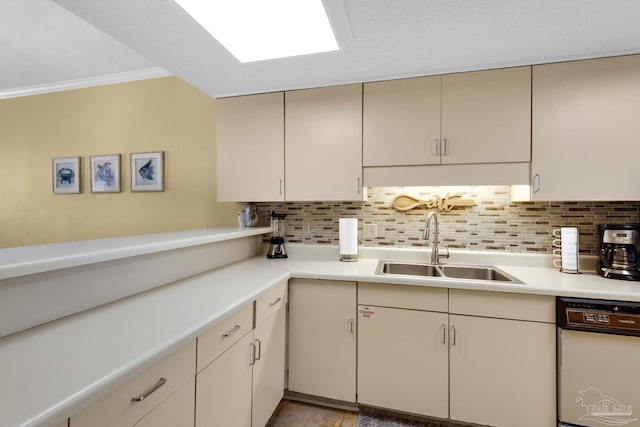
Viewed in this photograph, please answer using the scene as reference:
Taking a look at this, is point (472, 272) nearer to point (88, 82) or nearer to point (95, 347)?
point (95, 347)

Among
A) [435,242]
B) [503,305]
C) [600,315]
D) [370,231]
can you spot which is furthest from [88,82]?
[600,315]

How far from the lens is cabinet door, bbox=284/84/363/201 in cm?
207

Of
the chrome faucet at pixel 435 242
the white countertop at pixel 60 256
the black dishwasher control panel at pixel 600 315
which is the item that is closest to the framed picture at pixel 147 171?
the white countertop at pixel 60 256

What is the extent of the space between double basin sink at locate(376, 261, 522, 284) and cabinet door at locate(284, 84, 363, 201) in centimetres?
58

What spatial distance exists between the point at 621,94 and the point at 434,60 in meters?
1.04

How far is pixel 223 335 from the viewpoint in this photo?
4.02ft

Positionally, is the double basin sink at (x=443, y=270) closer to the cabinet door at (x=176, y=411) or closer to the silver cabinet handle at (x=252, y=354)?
the silver cabinet handle at (x=252, y=354)

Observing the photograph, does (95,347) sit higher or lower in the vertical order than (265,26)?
lower

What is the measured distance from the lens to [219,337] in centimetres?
120

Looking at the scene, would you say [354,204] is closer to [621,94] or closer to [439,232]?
[439,232]

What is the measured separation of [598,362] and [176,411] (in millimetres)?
1899

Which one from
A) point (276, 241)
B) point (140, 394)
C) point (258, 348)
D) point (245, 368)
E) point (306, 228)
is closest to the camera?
point (140, 394)

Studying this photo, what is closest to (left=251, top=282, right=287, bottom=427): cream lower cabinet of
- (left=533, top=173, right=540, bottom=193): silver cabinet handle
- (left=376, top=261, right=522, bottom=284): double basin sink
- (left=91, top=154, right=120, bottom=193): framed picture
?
(left=376, top=261, right=522, bottom=284): double basin sink

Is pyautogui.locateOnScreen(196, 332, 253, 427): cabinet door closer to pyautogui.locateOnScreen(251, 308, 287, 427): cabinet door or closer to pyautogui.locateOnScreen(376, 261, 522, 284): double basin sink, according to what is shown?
pyautogui.locateOnScreen(251, 308, 287, 427): cabinet door
